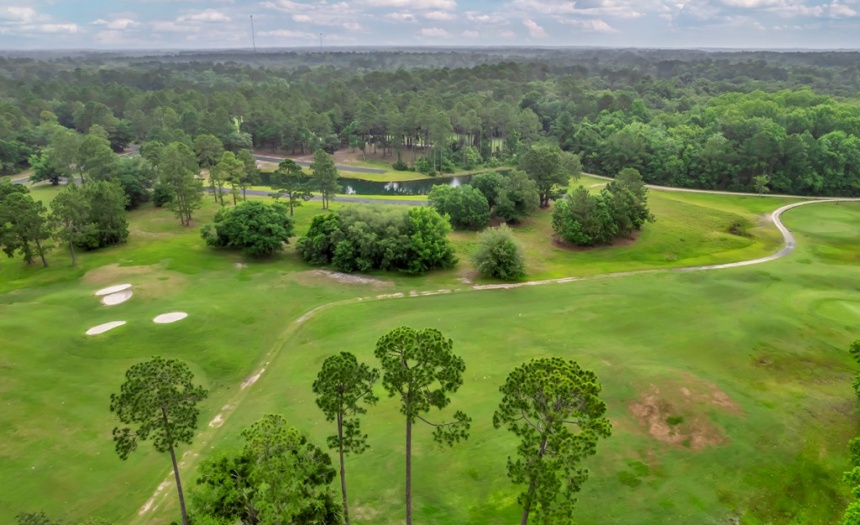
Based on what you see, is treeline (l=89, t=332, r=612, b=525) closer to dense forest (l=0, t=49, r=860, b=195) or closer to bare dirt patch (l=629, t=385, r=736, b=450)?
bare dirt patch (l=629, t=385, r=736, b=450)

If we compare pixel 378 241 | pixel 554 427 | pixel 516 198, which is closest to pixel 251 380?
pixel 378 241

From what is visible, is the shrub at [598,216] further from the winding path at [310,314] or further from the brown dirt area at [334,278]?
the brown dirt area at [334,278]

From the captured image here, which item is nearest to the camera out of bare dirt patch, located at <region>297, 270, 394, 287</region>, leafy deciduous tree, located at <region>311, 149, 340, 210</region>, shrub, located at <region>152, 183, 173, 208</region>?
bare dirt patch, located at <region>297, 270, 394, 287</region>

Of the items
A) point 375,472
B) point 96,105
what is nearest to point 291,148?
point 96,105

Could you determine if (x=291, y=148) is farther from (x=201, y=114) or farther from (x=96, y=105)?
(x=96, y=105)

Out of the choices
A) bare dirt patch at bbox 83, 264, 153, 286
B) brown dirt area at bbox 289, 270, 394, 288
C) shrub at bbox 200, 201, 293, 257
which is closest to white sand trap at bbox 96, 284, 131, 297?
bare dirt patch at bbox 83, 264, 153, 286

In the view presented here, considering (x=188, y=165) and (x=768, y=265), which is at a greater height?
(x=188, y=165)

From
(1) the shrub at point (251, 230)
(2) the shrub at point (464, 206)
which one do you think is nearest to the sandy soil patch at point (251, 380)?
(1) the shrub at point (251, 230)
